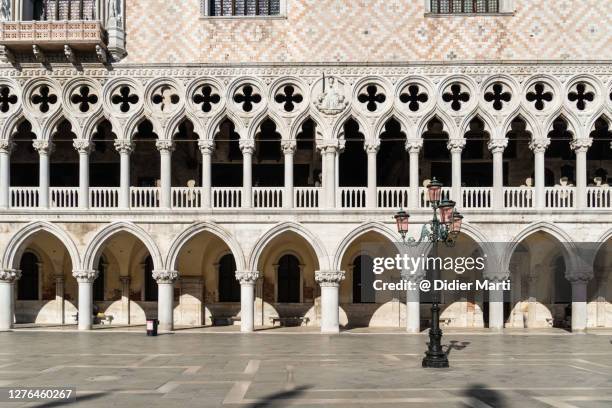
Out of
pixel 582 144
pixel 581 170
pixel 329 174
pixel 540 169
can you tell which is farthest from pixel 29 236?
pixel 582 144

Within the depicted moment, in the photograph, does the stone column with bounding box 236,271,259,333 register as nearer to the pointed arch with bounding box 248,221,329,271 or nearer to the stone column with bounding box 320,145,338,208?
the pointed arch with bounding box 248,221,329,271

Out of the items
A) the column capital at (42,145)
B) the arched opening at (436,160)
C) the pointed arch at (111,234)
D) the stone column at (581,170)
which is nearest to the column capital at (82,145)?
the column capital at (42,145)

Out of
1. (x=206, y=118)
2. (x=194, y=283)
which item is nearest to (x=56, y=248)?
(x=194, y=283)

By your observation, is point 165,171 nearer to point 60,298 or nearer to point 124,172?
point 124,172

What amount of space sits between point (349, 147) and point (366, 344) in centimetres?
878

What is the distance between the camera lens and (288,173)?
2406 centimetres

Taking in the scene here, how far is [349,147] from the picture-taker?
26984mm

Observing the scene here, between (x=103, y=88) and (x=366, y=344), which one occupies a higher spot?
(x=103, y=88)

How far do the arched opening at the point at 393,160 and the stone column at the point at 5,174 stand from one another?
42.3 ft

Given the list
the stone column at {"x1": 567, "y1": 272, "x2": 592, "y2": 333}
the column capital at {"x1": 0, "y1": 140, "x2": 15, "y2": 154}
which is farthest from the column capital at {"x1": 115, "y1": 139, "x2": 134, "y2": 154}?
the stone column at {"x1": 567, "y1": 272, "x2": 592, "y2": 333}

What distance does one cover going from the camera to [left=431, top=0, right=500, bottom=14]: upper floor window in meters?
25.0

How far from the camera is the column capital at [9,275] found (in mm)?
24047

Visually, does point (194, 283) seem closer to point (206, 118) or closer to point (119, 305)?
point (119, 305)

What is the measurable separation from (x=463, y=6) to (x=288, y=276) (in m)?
11.4
